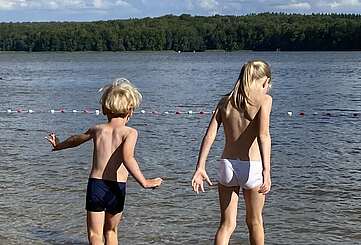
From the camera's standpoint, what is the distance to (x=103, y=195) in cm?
650

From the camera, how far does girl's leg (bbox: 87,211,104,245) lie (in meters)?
6.53

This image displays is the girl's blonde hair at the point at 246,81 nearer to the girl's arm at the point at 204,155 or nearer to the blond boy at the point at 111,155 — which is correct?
the girl's arm at the point at 204,155

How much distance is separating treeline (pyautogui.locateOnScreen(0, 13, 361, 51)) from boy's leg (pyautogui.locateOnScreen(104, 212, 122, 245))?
140 meters

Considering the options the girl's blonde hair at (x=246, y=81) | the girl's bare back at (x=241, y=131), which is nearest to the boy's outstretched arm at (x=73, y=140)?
the girl's bare back at (x=241, y=131)

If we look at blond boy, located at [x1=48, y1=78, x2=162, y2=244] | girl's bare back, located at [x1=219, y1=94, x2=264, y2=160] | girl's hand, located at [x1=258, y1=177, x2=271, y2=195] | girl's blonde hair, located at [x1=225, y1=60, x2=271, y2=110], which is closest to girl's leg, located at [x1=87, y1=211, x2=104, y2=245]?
blond boy, located at [x1=48, y1=78, x2=162, y2=244]

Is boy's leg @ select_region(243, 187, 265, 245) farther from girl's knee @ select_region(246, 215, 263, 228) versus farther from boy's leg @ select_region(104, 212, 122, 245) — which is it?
boy's leg @ select_region(104, 212, 122, 245)

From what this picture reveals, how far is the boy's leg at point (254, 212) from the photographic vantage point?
6.68 m

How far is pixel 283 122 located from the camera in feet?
75.6

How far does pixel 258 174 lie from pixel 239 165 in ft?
0.60

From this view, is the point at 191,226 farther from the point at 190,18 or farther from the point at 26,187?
the point at 190,18

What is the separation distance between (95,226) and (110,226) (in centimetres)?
17

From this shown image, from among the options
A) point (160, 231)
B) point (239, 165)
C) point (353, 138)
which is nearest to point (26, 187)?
point (160, 231)

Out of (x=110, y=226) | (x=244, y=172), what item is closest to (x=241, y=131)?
(x=244, y=172)

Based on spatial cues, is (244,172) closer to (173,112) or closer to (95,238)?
(95,238)
